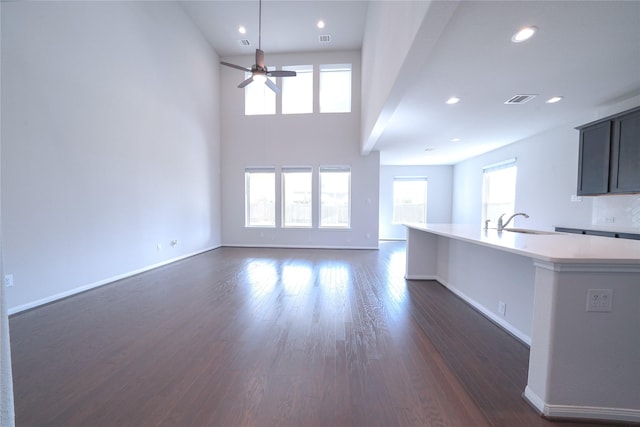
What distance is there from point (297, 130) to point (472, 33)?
502 centimetres

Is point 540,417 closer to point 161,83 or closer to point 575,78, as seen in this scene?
point 575,78

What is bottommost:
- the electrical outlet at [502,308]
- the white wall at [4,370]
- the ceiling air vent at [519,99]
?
the electrical outlet at [502,308]

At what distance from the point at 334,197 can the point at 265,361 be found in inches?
206

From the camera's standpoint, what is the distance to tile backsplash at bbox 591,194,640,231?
3399 millimetres

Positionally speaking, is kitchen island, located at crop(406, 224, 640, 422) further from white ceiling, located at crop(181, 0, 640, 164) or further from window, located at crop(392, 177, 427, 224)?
window, located at crop(392, 177, 427, 224)

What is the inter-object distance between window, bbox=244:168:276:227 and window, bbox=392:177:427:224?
423 cm

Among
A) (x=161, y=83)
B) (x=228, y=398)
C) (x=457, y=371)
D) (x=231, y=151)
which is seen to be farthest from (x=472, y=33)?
(x=231, y=151)

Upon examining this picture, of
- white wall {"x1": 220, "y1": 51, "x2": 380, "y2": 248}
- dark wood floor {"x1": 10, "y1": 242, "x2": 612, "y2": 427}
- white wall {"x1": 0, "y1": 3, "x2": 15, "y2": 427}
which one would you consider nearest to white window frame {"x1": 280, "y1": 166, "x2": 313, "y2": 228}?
white wall {"x1": 220, "y1": 51, "x2": 380, "y2": 248}

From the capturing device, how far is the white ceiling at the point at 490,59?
1883mm

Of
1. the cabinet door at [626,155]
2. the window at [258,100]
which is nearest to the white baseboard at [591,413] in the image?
the cabinet door at [626,155]

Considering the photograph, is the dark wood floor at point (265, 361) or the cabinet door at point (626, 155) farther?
the cabinet door at point (626, 155)

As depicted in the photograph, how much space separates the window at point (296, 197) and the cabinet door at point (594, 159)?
525cm

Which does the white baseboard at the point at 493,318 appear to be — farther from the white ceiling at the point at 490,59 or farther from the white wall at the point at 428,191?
the white wall at the point at 428,191

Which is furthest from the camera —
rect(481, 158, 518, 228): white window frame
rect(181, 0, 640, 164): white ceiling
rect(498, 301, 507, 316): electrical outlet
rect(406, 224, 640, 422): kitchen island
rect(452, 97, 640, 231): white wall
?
rect(481, 158, 518, 228): white window frame
